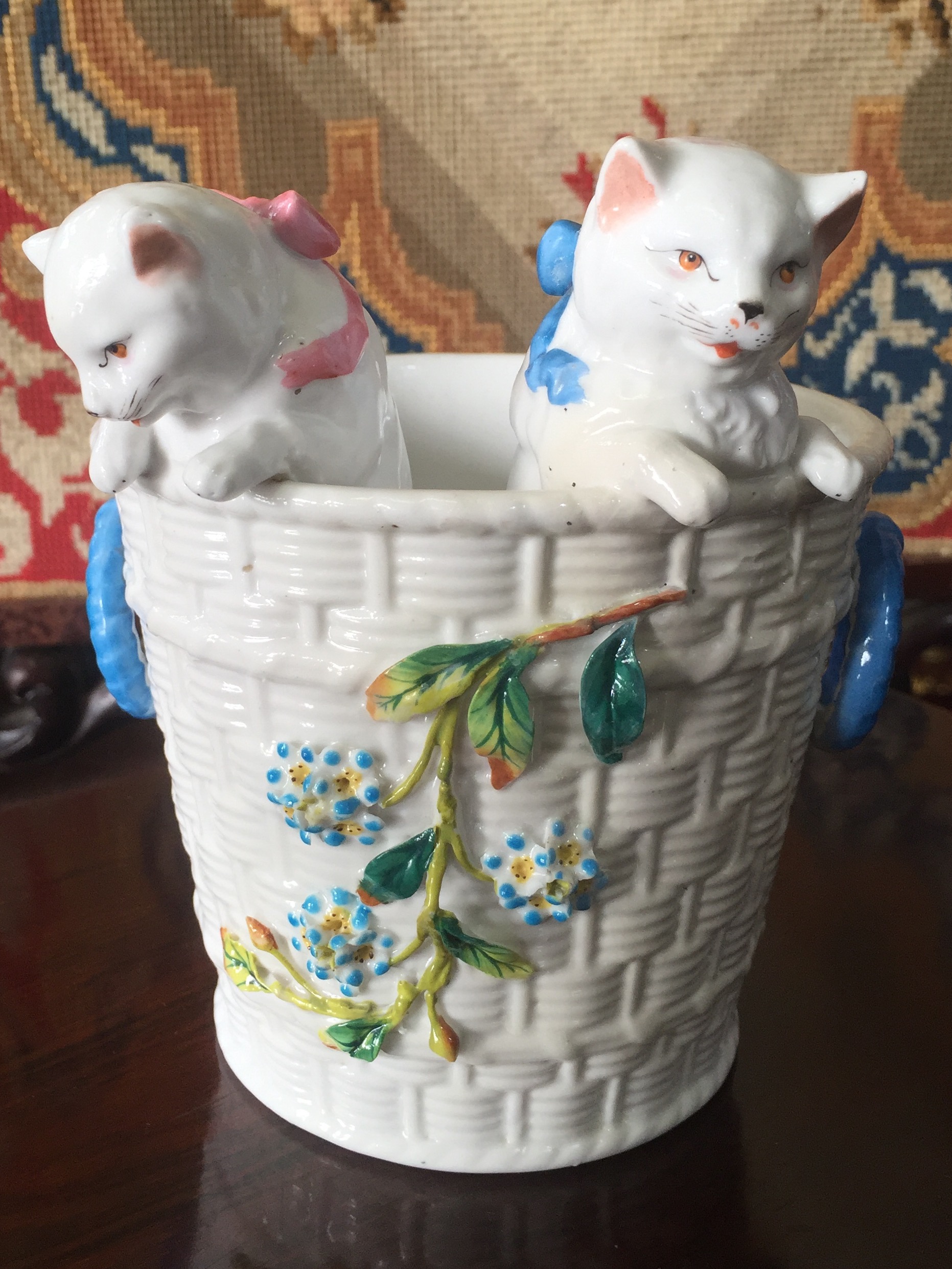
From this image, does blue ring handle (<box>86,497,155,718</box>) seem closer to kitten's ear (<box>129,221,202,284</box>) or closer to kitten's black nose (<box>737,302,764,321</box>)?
kitten's ear (<box>129,221,202,284</box>)

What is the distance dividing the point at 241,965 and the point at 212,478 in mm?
189

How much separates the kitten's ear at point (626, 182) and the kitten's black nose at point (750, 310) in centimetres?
4

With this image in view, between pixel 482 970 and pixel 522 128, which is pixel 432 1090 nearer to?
pixel 482 970

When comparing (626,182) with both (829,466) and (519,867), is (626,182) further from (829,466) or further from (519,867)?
(519,867)

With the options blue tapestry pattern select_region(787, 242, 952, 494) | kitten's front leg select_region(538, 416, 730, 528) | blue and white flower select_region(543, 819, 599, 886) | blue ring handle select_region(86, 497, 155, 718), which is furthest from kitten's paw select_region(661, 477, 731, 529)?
blue tapestry pattern select_region(787, 242, 952, 494)

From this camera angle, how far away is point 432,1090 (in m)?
0.39

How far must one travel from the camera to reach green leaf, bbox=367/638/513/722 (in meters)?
0.31

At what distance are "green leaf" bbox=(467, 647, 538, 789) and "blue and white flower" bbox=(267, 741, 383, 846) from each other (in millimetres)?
36

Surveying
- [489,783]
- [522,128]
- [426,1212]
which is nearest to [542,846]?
[489,783]

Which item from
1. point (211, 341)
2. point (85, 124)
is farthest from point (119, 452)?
point (85, 124)

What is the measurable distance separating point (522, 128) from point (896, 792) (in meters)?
0.47

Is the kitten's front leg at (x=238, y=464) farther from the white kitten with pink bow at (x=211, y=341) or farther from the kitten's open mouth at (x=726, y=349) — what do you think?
the kitten's open mouth at (x=726, y=349)

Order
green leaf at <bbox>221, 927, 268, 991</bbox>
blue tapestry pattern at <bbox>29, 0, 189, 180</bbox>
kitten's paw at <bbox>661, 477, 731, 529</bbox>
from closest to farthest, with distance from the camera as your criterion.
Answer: kitten's paw at <bbox>661, 477, 731, 529</bbox> < green leaf at <bbox>221, 927, 268, 991</bbox> < blue tapestry pattern at <bbox>29, 0, 189, 180</bbox>

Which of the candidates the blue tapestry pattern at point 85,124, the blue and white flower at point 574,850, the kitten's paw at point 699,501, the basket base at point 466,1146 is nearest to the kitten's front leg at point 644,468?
the kitten's paw at point 699,501
